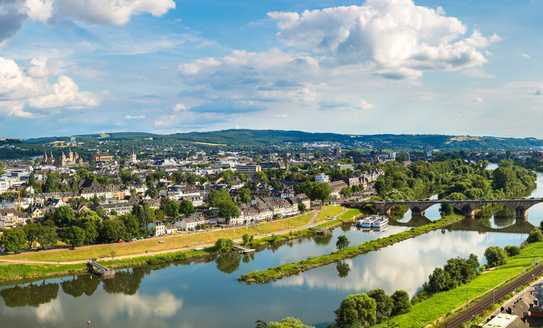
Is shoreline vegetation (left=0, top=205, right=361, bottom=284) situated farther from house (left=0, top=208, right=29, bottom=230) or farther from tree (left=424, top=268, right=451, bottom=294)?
tree (left=424, top=268, right=451, bottom=294)

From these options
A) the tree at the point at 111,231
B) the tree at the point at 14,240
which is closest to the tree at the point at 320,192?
the tree at the point at 111,231

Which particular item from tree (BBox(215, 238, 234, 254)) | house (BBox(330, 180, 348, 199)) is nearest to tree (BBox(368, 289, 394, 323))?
tree (BBox(215, 238, 234, 254))

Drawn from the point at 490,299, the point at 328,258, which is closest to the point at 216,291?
the point at 328,258

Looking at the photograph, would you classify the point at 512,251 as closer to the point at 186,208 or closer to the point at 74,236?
the point at 186,208

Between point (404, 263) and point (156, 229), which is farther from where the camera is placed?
point (156, 229)

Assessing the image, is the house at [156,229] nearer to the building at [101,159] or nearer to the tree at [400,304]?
the tree at [400,304]

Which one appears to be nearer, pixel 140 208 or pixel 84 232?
pixel 84 232

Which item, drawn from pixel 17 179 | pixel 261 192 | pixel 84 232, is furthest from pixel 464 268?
pixel 17 179

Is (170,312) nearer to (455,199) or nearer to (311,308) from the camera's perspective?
(311,308)
